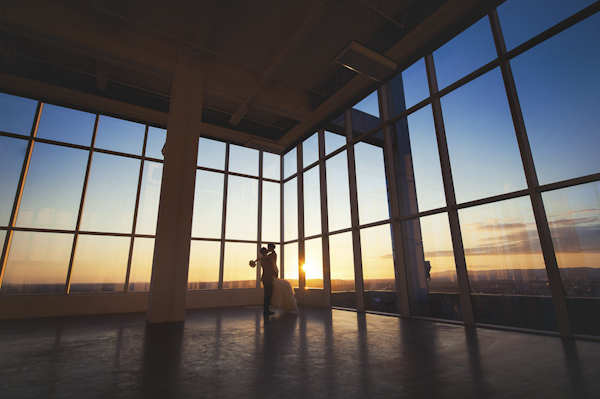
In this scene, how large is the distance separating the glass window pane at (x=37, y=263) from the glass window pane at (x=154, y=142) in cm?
333

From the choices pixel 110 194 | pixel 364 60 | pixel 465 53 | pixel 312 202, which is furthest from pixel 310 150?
pixel 110 194

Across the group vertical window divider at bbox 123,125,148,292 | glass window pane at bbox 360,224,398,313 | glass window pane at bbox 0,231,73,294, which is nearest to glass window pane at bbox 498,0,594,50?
glass window pane at bbox 360,224,398,313

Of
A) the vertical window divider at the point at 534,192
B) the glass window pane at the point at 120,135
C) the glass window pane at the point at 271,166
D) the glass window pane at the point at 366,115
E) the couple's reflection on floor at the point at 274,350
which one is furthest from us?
the glass window pane at the point at 271,166

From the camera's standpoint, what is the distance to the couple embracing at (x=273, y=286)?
6645 mm

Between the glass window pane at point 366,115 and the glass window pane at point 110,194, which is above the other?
the glass window pane at point 366,115

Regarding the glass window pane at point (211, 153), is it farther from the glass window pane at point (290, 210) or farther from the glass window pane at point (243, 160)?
the glass window pane at point (290, 210)

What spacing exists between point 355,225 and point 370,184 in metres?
1.20

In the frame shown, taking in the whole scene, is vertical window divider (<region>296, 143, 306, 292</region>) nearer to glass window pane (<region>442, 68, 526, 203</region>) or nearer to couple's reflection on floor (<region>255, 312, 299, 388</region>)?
couple's reflection on floor (<region>255, 312, 299, 388</region>)

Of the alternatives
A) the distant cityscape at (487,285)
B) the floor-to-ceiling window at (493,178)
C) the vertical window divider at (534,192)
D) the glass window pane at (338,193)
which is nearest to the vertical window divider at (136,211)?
the distant cityscape at (487,285)

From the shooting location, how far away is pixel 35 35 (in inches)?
242

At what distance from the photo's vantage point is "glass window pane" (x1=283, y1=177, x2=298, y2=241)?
34.6 ft

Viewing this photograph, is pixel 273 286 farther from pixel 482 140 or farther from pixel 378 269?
pixel 482 140

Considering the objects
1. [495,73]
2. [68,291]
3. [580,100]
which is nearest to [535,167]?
[580,100]

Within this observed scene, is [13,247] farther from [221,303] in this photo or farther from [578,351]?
[578,351]
